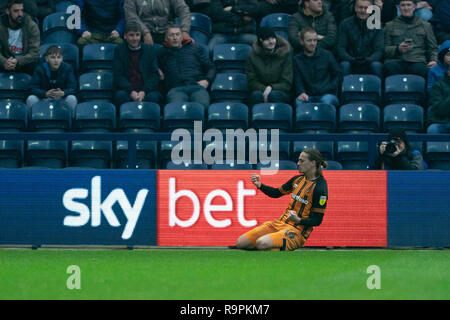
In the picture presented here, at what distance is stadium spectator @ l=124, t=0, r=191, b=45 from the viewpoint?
1397 cm

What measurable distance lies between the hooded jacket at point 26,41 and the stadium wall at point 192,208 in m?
3.21

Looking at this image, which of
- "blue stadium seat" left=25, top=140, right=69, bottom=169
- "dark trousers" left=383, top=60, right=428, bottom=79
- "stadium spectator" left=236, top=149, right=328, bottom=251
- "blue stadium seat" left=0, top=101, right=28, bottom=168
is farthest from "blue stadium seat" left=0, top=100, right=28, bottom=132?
"dark trousers" left=383, top=60, right=428, bottom=79

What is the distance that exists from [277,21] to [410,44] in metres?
2.61

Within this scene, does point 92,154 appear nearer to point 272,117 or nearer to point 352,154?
point 272,117

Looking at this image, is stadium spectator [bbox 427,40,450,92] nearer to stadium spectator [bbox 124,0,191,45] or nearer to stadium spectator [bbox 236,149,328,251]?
stadium spectator [bbox 236,149,328,251]

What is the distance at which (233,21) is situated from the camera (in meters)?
14.6

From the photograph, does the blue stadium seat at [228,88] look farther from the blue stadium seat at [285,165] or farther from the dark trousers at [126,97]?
the blue stadium seat at [285,165]

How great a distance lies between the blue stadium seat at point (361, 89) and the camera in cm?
1315

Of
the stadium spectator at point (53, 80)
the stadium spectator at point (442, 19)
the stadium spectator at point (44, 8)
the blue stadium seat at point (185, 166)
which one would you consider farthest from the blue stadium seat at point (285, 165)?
the stadium spectator at point (44, 8)

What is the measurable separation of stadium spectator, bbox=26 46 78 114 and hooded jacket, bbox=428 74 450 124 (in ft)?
18.9

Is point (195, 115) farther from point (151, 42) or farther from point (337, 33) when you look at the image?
point (337, 33)

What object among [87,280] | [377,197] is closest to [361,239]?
[377,197]

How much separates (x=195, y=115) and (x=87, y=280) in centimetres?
513

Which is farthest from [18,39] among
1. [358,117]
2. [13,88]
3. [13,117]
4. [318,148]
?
[358,117]
